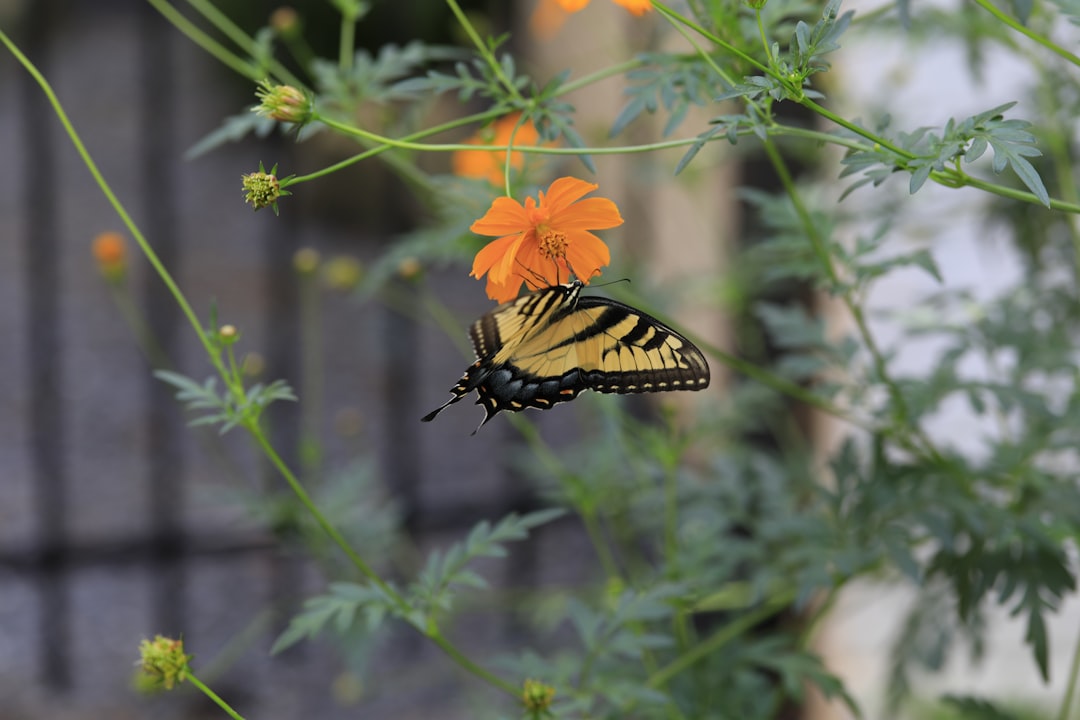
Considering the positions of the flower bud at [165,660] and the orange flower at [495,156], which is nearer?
the flower bud at [165,660]

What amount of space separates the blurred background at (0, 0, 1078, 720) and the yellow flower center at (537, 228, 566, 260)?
0.38m

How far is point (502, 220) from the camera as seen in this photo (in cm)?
61

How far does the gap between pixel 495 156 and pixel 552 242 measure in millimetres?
384

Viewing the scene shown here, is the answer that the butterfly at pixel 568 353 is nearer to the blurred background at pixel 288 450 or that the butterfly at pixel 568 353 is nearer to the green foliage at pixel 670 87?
the green foliage at pixel 670 87

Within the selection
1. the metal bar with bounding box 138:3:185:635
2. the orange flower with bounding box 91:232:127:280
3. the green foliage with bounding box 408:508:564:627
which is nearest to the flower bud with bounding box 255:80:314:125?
the green foliage with bounding box 408:508:564:627

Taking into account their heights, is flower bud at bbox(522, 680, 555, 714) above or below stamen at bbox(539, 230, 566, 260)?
below

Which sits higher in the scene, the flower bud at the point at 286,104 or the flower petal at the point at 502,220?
the flower bud at the point at 286,104

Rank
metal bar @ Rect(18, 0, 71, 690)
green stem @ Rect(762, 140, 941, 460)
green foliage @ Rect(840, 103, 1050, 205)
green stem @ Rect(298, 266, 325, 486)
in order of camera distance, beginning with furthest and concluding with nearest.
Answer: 1. green stem @ Rect(298, 266, 325, 486)
2. metal bar @ Rect(18, 0, 71, 690)
3. green stem @ Rect(762, 140, 941, 460)
4. green foliage @ Rect(840, 103, 1050, 205)

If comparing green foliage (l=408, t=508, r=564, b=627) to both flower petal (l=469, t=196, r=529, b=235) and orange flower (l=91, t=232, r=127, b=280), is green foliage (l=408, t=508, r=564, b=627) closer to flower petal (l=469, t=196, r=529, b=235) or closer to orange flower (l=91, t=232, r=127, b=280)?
flower petal (l=469, t=196, r=529, b=235)

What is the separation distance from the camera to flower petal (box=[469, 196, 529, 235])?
59cm

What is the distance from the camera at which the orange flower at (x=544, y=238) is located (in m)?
0.61

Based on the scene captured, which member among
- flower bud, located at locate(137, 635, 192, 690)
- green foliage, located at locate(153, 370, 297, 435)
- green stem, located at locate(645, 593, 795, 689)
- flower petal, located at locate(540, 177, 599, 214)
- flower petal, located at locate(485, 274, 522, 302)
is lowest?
green stem, located at locate(645, 593, 795, 689)

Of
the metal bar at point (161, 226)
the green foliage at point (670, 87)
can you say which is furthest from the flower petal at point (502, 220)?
the metal bar at point (161, 226)

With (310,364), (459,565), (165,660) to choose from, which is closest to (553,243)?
(459,565)
